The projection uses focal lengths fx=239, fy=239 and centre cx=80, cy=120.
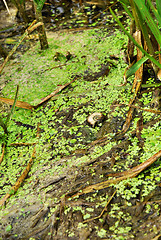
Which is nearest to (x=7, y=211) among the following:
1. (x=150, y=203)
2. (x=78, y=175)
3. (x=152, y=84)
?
(x=78, y=175)

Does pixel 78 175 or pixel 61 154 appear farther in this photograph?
pixel 61 154

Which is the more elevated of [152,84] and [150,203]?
[152,84]

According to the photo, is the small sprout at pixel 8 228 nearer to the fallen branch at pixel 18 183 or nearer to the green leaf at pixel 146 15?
the fallen branch at pixel 18 183

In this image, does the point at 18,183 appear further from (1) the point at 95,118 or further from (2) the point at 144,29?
(2) the point at 144,29

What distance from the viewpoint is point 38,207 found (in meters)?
1.48

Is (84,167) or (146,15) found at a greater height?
(146,15)

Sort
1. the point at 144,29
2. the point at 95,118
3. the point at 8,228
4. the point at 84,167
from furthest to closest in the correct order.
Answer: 1. the point at 95,118
2. the point at 144,29
3. the point at 84,167
4. the point at 8,228

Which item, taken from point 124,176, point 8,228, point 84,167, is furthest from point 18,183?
point 124,176

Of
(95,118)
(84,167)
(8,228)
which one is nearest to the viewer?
(8,228)

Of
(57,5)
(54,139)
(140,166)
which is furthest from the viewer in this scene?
(57,5)

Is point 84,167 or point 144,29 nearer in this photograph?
point 84,167

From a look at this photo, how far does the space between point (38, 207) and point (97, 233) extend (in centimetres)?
42

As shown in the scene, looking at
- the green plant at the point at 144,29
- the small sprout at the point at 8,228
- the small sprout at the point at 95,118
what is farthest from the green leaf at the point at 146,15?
the small sprout at the point at 8,228

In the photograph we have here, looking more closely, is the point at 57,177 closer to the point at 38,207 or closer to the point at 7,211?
the point at 38,207
